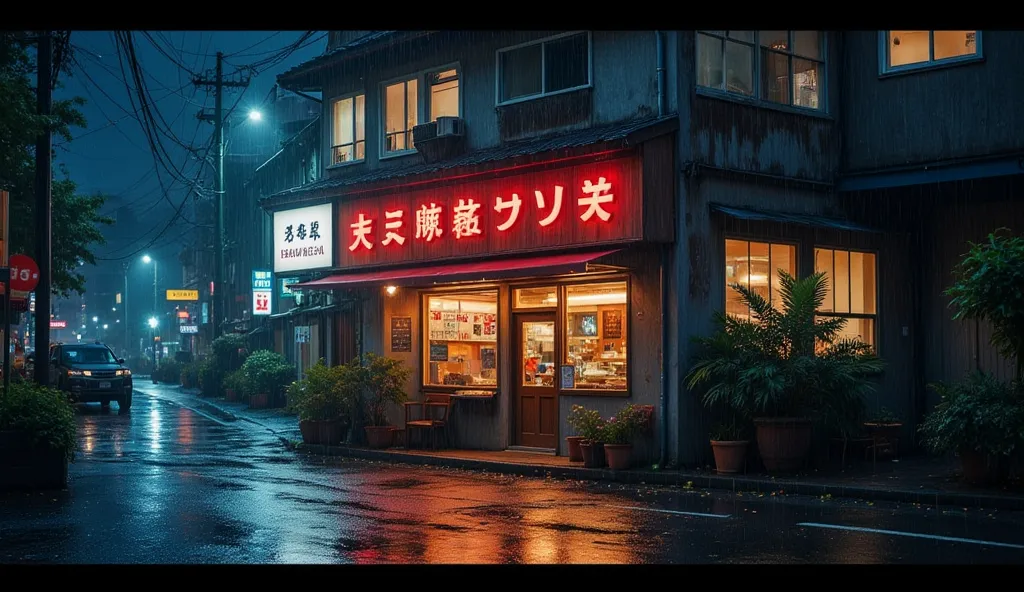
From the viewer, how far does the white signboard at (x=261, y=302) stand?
137 ft

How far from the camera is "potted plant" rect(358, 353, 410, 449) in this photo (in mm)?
21297

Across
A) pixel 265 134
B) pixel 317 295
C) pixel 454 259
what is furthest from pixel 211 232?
pixel 454 259

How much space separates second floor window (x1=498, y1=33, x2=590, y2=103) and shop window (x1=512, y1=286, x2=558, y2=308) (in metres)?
3.48

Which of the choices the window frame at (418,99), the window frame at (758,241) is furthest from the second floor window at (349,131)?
the window frame at (758,241)

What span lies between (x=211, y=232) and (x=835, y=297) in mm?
62640

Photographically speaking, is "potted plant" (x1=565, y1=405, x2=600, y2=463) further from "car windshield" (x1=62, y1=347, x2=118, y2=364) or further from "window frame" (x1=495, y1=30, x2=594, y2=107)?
"car windshield" (x1=62, y1=347, x2=118, y2=364)

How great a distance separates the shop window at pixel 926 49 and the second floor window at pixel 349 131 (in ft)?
34.6

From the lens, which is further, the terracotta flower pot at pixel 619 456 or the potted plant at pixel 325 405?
the potted plant at pixel 325 405

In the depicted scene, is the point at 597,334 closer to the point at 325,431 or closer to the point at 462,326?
the point at 462,326

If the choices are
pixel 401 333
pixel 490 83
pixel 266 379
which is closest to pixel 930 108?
pixel 490 83

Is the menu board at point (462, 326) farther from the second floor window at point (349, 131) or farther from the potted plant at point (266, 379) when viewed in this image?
the potted plant at point (266, 379)

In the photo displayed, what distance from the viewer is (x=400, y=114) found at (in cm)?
2284

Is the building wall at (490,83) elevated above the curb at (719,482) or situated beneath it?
elevated above
